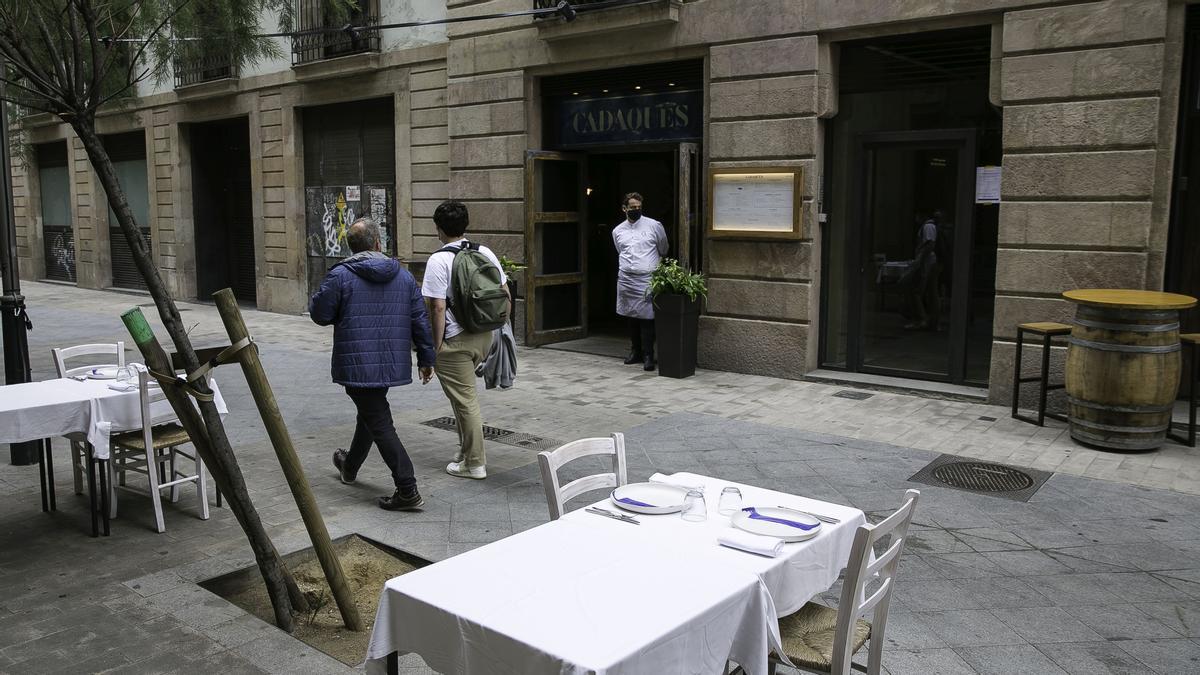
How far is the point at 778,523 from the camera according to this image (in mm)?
3312

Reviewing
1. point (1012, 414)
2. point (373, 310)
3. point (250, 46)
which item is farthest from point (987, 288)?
point (250, 46)

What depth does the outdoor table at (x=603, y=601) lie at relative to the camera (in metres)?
2.49

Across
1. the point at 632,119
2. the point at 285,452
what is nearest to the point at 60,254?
the point at 632,119

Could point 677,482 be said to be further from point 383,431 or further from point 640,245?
point 640,245

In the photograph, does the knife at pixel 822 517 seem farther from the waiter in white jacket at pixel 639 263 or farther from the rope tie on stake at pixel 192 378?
the waiter in white jacket at pixel 639 263

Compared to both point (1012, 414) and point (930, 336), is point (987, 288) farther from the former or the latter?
point (1012, 414)

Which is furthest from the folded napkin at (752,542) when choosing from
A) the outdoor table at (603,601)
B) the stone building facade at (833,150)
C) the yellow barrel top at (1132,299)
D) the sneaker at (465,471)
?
the stone building facade at (833,150)

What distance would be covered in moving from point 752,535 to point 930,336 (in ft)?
24.1

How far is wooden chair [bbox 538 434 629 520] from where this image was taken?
3727 mm

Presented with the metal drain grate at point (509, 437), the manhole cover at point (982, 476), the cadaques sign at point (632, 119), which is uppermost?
the cadaques sign at point (632, 119)

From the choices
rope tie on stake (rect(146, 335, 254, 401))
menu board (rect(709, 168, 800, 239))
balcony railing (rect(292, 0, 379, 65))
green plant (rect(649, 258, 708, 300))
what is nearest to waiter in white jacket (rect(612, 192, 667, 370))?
green plant (rect(649, 258, 708, 300))

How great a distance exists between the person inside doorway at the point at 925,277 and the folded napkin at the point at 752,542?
23.9 ft

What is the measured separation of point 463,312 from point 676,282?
431 centimetres

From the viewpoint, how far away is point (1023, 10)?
340 inches
